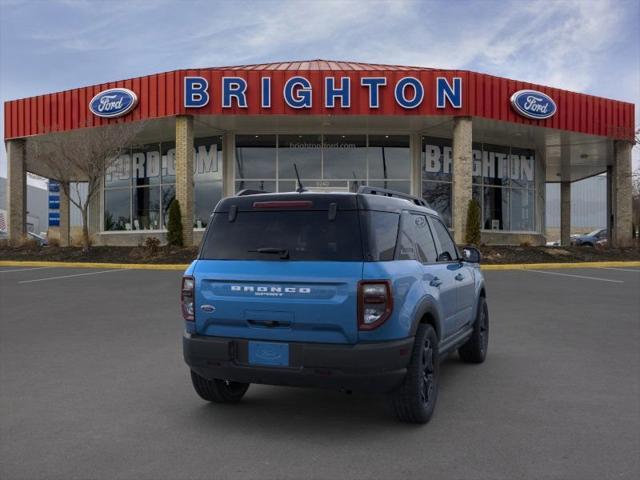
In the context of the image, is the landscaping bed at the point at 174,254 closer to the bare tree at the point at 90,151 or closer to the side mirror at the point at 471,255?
the bare tree at the point at 90,151

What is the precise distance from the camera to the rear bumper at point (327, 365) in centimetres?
393

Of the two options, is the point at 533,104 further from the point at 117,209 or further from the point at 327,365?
the point at 327,365

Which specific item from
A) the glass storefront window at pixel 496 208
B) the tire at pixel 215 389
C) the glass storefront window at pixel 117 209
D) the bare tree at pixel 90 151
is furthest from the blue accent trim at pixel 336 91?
the tire at pixel 215 389

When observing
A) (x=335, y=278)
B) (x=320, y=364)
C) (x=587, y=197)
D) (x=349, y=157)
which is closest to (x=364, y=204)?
(x=335, y=278)

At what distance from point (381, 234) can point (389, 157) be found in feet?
67.8

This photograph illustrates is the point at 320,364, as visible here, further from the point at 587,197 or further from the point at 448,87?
the point at 587,197

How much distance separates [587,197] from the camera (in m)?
69.6

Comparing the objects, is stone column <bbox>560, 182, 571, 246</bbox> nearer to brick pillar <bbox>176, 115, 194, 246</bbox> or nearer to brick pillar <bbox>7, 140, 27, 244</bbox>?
brick pillar <bbox>176, 115, 194, 246</bbox>

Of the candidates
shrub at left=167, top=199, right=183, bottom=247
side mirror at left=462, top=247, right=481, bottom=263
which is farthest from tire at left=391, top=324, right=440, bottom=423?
shrub at left=167, top=199, right=183, bottom=247

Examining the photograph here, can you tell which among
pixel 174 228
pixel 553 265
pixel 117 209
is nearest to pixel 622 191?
pixel 553 265

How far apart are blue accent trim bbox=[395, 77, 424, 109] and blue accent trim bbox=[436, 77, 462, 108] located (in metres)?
0.64

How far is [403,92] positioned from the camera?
20.6 m

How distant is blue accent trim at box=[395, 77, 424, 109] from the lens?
67.4 ft

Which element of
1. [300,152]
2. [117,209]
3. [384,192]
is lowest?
[384,192]
